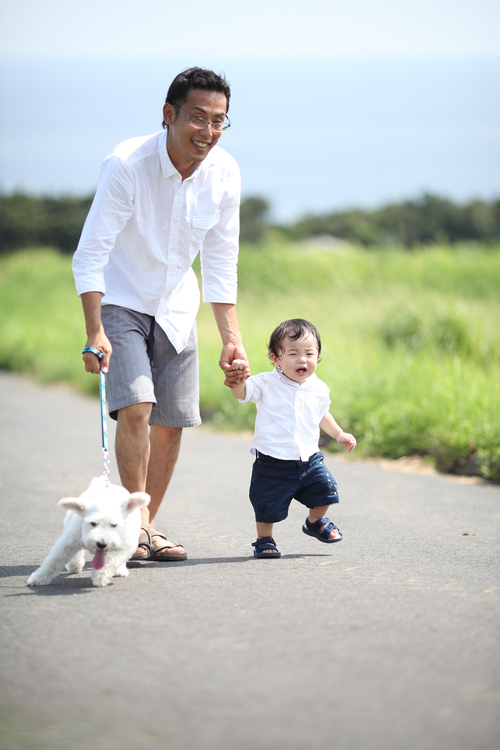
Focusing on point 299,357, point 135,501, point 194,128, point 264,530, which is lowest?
point 264,530

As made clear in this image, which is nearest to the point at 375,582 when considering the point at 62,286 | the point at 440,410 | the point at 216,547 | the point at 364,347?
the point at 216,547

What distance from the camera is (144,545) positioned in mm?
3895

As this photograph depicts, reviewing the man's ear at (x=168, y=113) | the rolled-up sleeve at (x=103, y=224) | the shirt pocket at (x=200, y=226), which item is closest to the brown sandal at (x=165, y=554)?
the rolled-up sleeve at (x=103, y=224)

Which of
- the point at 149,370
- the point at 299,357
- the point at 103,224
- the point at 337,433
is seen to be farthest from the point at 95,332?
the point at 337,433

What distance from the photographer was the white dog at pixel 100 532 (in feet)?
10.8

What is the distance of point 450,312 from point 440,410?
3460 mm

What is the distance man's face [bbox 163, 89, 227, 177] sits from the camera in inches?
146

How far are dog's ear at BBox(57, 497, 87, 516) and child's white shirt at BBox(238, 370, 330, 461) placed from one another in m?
0.94

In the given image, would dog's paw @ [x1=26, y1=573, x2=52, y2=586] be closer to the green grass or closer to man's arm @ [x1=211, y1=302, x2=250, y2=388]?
man's arm @ [x1=211, y1=302, x2=250, y2=388]

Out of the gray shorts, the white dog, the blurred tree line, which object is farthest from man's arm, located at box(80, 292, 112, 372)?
the blurred tree line

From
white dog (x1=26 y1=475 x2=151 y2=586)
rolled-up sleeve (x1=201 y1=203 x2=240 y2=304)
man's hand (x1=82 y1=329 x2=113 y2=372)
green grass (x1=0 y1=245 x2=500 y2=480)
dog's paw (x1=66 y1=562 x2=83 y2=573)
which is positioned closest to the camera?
white dog (x1=26 y1=475 x2=151 y2=586)

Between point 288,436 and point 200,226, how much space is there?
1.08m

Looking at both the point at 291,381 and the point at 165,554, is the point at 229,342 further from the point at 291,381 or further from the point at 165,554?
the point at 165,554

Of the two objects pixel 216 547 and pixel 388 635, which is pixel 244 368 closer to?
pixel 216 547
